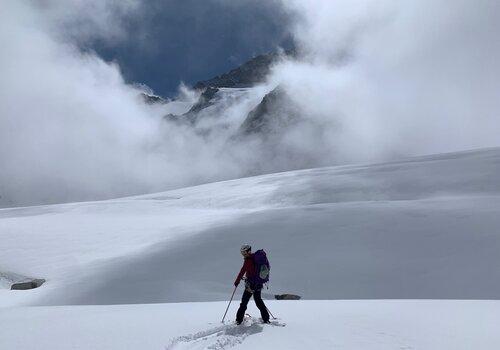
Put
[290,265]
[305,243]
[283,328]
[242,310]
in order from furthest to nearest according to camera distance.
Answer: [305,243] → [290,265] → [242,310] → [283,328]

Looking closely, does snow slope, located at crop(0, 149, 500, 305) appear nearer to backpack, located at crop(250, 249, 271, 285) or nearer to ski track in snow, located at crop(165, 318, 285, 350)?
backpack, located at crop(250, 249, 271, 285)

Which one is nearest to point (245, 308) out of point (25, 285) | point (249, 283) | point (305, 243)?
point (249, 283)

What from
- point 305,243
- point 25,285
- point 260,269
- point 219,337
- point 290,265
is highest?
point 305,243

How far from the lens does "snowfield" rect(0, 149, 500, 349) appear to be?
8.38 meters

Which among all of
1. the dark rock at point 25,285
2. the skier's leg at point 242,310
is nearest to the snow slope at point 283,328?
the skier's leg at point 242,310

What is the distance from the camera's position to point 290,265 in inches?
714

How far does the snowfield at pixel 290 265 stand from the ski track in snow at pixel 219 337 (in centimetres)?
3

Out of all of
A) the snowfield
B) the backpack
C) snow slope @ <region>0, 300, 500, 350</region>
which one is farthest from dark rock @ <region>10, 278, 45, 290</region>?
the backpack

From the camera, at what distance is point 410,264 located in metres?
16.0

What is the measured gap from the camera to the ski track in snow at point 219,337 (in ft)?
25.6

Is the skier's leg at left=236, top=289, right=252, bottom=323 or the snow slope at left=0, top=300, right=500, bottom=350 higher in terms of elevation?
the skier's leg at left=236, top=289, right=252, bottom=323

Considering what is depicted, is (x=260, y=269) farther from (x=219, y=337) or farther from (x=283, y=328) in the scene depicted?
(x=219, y=337)

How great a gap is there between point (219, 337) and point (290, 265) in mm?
10006

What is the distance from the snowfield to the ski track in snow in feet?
0.11
